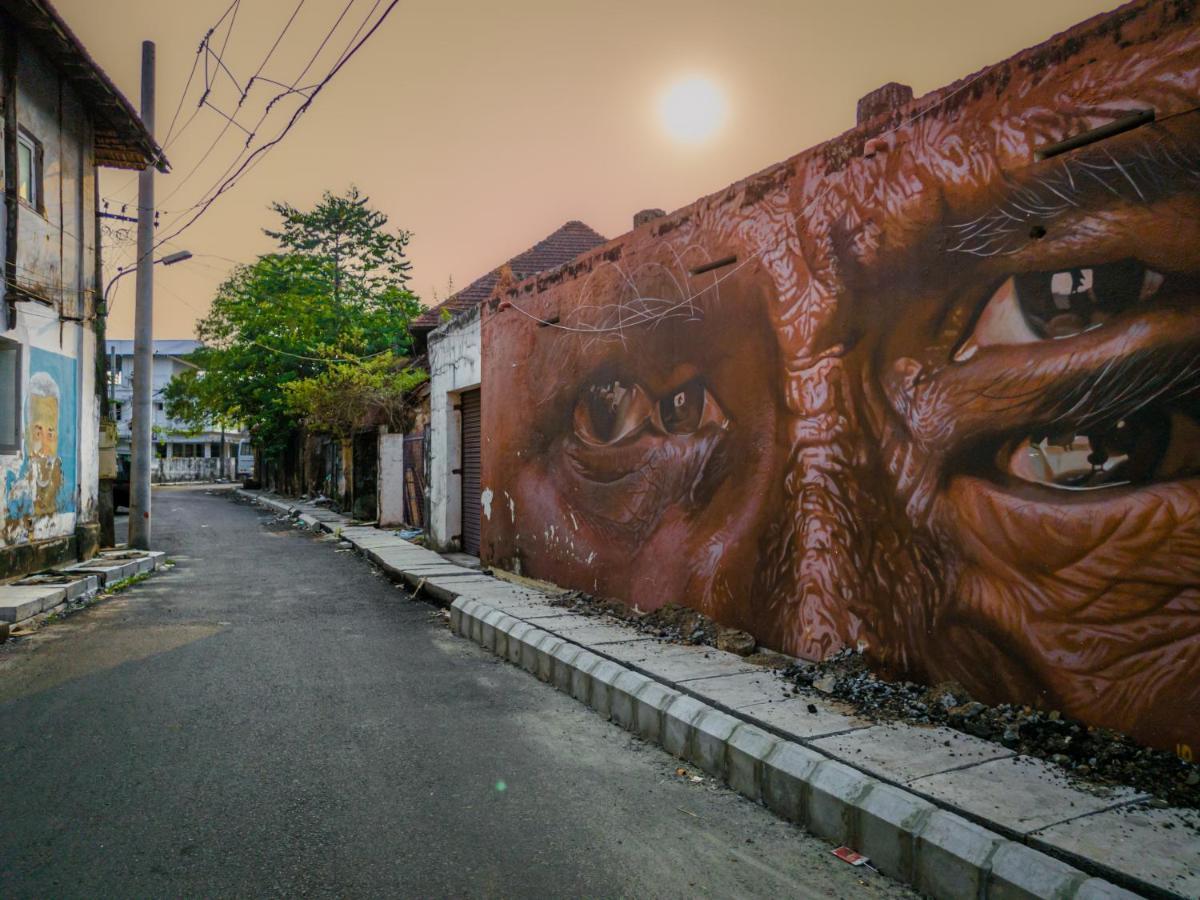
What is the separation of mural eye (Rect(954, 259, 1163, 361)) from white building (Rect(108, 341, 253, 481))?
172ft

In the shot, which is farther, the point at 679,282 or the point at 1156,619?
the point at 679,282

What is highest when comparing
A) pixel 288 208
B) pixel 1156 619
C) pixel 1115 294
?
pixel 288 208

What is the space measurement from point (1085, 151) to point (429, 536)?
37.3ft

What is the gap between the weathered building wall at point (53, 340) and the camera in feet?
31.9

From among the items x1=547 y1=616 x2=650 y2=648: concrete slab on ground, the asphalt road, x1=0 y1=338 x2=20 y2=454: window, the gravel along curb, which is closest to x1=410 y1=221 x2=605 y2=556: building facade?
x1=547 y1=616 x2=650 y2=648: concrete slab on ground

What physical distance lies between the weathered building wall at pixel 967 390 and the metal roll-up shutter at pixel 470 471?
5356mm

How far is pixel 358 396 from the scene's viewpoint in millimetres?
19547

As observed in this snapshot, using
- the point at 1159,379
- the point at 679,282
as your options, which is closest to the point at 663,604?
the point at 679,282

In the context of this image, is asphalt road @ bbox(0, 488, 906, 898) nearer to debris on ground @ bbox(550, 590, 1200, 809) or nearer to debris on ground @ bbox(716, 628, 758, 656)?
debris on ground @ bbox(550, 590, 1200, 809)

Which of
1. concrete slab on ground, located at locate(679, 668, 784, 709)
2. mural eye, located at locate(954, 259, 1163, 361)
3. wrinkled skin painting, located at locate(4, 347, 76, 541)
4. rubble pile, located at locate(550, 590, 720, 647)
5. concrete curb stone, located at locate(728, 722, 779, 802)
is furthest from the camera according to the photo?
wrinkled skin painting, located at locate(4, 347, 76, 541)

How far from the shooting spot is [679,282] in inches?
269

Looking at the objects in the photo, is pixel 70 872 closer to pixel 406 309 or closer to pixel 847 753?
pixel 847 753

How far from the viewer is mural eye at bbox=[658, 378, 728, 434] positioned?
6.38 m

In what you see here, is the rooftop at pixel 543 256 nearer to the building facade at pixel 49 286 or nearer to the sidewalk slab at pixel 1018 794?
the building facade at pixel 49 286
